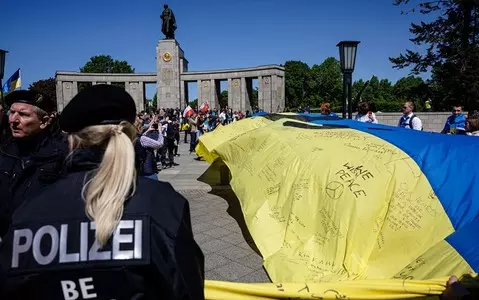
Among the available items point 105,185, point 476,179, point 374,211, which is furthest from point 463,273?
point 105,185

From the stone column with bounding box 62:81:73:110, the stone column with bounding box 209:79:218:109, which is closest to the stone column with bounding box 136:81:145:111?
the stone column with bounding box 62:81:73:110

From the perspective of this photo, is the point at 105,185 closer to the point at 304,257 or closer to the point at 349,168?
the point at 304,257

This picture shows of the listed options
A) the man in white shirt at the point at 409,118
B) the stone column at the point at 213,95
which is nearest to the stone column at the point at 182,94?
the stone column at the point at 213,95

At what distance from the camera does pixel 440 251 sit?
265 cm

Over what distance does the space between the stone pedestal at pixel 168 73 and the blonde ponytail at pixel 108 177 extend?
3657 cm

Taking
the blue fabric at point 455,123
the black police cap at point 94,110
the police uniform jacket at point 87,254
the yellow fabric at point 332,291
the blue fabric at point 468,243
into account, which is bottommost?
the yellow fabric at point 332,291

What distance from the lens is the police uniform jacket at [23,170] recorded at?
263cm

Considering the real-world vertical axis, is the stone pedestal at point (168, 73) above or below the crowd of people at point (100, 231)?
above

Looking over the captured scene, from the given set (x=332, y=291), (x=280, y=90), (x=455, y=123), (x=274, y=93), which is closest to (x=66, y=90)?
(x=274, y=93)

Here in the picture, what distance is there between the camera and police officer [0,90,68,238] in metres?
2.64

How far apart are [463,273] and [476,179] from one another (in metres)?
1.20

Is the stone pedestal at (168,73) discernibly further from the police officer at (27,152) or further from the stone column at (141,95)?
the police officer at (27,152)

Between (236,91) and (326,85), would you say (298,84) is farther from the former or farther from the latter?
(236,91)

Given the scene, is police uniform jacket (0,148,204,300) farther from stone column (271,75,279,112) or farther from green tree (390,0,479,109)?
stone column (271,75,279,112)
